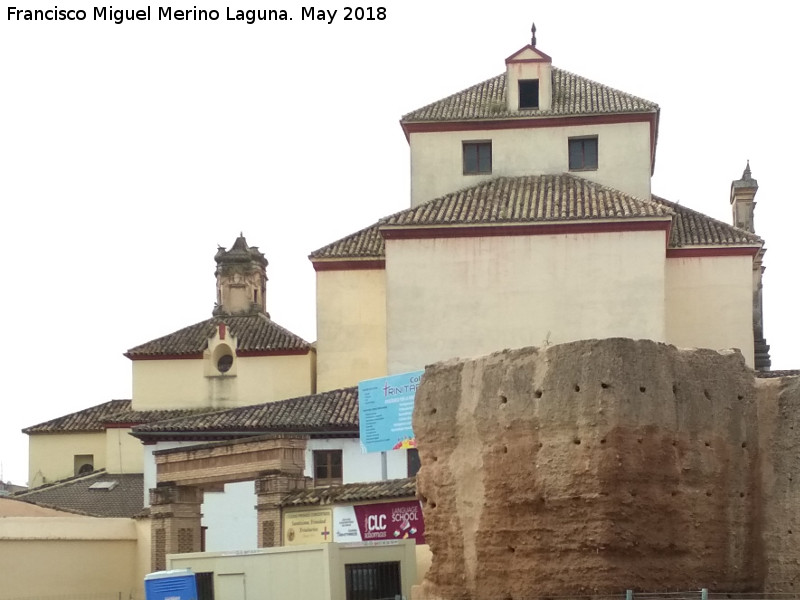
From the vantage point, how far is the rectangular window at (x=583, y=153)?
37156 millimetres

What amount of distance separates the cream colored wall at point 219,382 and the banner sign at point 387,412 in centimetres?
909

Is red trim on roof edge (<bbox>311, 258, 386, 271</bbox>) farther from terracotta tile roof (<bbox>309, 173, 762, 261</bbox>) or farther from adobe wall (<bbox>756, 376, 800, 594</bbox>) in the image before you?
adobe wall (<bbox>756, 376, 800, 594</bbox>)

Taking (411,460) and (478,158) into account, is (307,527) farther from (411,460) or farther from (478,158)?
(478,158)

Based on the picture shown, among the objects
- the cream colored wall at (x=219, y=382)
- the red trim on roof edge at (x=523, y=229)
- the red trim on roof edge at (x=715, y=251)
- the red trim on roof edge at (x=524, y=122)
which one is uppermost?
the red trim on roof edge at (x=524, y=122)

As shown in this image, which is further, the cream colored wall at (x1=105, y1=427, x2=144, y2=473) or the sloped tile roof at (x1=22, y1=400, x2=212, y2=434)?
the sloped tile roof at (x1=22, y1=400, x2=212, y2=434)

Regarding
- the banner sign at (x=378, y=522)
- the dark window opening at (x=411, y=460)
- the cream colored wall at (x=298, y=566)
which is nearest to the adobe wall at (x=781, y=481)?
the cream colored wall at (x=298, y=566)

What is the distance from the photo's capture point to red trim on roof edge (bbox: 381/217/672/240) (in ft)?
111

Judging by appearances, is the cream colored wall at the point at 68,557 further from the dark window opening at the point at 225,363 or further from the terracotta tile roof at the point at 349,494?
the dark window opening at the point at 225,363

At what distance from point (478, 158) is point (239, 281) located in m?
10.4

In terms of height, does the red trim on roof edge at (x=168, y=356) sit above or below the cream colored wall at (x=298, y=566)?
above

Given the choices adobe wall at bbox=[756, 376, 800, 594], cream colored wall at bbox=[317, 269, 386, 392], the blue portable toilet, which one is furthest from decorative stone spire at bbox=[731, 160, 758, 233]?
adobe wall at bbox=[756, 376, 800, 594]

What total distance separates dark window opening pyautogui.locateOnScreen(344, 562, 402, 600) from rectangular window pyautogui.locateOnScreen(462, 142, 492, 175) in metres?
17.0

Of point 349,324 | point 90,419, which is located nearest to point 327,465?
point 349,324

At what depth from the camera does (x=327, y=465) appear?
3175cm
